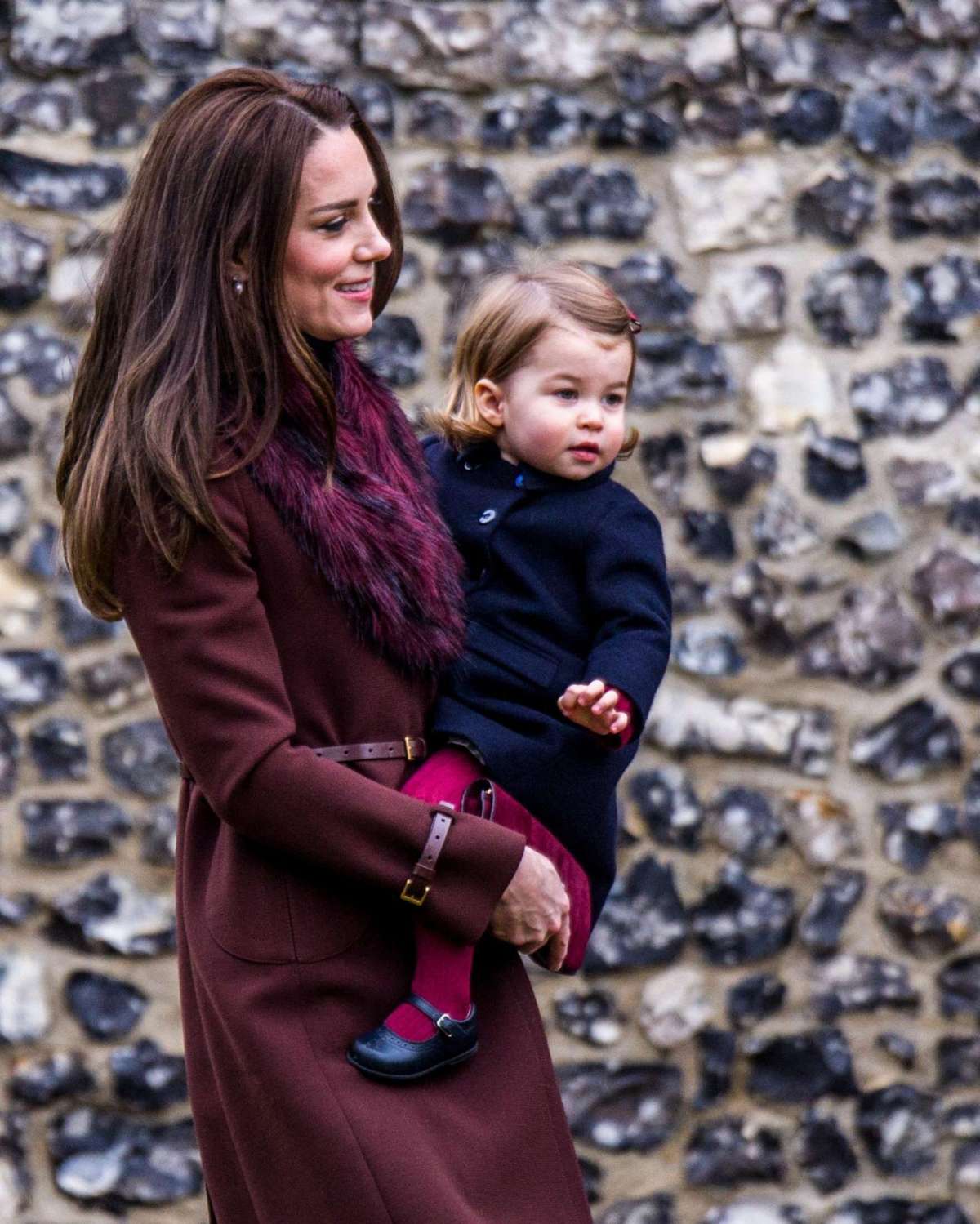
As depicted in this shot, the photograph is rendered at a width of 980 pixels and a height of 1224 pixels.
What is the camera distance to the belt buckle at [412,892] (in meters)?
1.83

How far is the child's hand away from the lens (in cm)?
190

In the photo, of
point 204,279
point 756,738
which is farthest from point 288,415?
point 756,738

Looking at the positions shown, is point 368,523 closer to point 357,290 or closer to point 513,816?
point 357,290

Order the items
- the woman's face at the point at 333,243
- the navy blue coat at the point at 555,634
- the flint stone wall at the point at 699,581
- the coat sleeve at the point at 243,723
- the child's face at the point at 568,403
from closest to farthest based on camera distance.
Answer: the coat sleeve at the point at 243,723
the woman's face at the point at 333,243
the navy blue coat at the point at 555,634
the child's face at the point at 568,403
the flint stone wall at the point at 699,581

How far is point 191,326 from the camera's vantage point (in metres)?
1.84

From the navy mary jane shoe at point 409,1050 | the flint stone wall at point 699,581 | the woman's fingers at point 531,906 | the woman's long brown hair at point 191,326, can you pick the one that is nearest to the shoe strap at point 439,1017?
the navy mary jane shoe at point 409,1050

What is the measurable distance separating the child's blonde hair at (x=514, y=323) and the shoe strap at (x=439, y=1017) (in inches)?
27.2

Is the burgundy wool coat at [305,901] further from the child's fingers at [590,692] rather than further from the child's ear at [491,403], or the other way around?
the child's ear at [491,403]

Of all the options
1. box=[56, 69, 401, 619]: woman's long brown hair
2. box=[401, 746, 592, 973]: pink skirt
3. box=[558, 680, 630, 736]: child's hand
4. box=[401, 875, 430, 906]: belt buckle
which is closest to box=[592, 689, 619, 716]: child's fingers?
box=[558, 680, 630, 736]: child's hand

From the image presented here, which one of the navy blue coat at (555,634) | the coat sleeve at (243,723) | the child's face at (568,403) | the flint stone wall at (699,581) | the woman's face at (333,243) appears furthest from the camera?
the flint stone wall at (699,581)

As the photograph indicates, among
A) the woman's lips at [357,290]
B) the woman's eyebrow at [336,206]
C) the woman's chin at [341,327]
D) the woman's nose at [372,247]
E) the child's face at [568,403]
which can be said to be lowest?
the child's face at [568,403]

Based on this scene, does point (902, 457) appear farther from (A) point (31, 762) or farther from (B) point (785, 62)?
(A) point (31, 762)

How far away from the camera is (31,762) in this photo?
3.41m

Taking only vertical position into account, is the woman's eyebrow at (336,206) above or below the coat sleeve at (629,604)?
above
